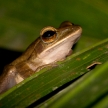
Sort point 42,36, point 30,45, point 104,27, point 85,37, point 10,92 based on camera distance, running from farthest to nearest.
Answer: point 30,45, point 42,36, point 85,37, point 104,27, point 10,92

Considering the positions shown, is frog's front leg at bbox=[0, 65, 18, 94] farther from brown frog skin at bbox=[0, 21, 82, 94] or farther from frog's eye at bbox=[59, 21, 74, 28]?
frog's eye at bbox=[59, 21, 74, 28]

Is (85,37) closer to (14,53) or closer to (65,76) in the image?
(65,76)

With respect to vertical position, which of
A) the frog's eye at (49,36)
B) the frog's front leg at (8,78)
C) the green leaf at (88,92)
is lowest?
the green leaf at (88,92)

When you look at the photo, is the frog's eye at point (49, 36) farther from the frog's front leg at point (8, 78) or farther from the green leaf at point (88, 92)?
the green leaf at point (88, 92)

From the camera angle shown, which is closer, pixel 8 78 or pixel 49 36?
pixel 49 36

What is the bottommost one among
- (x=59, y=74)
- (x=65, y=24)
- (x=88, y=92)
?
(x=88, y=92)

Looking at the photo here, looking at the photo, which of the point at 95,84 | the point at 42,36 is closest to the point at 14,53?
the point at 42,36

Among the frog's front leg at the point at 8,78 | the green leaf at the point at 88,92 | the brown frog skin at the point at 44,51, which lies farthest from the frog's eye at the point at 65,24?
the green leaf at the point at 88,92

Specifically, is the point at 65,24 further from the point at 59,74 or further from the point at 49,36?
the point at 59,74

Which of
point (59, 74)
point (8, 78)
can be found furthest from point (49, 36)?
point (59, 74)
